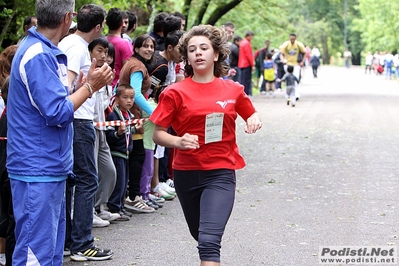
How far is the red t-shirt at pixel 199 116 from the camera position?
18.8ft

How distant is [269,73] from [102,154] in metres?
22.0

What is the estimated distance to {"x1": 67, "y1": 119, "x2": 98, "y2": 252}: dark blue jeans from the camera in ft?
23.0

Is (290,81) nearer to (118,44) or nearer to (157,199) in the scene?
(157,199)

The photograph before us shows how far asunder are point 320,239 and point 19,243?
3635 millimetres

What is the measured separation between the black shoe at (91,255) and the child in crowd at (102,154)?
945mm

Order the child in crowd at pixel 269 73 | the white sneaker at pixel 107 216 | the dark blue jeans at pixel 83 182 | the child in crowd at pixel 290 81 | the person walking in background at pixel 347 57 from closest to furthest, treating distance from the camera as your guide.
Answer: the dark blue jeans at pixel 83 182
the white sneaker at pixel 107 216
the child in crowd at pixel 290 81
the child in crowd at pixel 269 73
the person walking in background at pixel 347 57

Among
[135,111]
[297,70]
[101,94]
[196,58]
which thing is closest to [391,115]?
[297,70]

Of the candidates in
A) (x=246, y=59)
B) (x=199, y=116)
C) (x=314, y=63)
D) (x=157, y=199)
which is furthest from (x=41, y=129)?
(x=314, y=63)

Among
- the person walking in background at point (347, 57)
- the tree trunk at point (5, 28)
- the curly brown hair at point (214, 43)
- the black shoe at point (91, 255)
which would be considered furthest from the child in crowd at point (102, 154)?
the person walking in background at point (347, 57)

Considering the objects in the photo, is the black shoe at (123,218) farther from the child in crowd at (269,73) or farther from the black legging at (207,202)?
the child in crowd at (269,73)

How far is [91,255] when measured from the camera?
7234 millimetres

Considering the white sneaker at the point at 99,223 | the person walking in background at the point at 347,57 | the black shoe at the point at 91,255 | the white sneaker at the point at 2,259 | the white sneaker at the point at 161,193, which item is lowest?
the person walking in background at the point at 347,57

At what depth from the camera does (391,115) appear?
22.2 m

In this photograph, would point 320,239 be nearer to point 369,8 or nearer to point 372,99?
point 372,99
